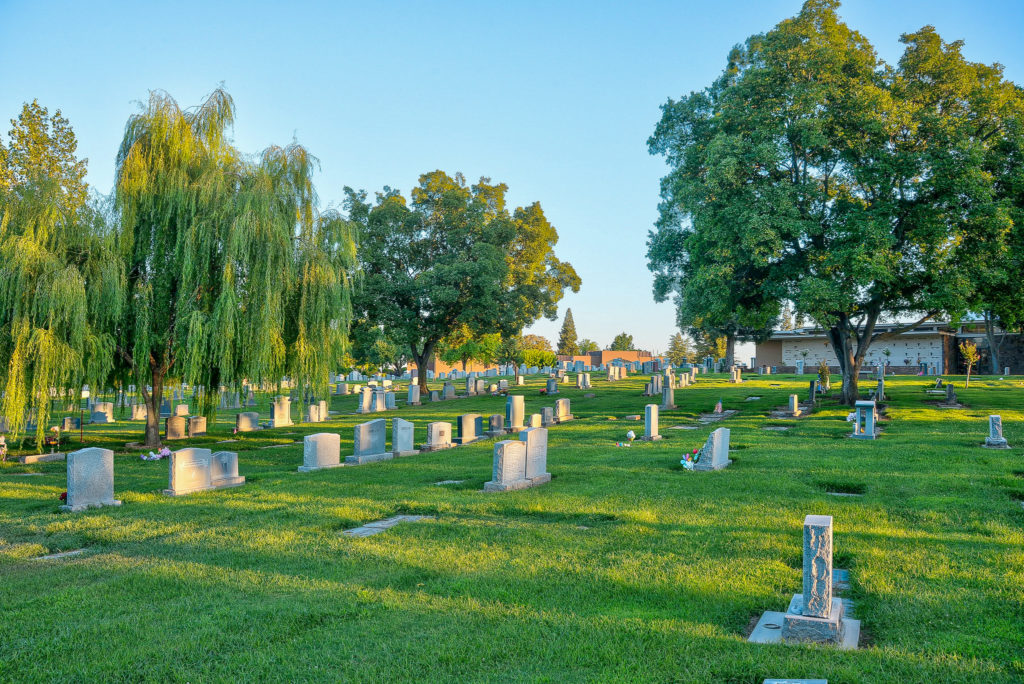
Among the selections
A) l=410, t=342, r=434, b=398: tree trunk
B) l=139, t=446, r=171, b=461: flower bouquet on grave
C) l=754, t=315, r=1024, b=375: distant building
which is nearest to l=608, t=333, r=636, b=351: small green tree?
l=754, t=315, r=1024, b=375: distant building

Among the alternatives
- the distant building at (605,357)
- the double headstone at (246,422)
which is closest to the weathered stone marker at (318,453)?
the double headstone at (246,422)

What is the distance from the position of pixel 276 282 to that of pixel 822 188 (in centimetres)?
1843

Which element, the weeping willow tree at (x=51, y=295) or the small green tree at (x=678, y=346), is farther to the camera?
the small green tree at (x=678, y=346)

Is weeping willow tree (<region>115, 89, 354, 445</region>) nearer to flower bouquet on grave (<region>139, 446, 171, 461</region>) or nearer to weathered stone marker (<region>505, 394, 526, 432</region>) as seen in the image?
flower bouquet on grave (<region>139, 446, 171, 461</region>)

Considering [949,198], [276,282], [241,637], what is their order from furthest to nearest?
[949,198] < [276,282] < [241,637]

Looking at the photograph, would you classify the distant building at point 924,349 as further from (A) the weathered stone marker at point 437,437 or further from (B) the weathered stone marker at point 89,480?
(B) the weathered stone marker at point 89,480

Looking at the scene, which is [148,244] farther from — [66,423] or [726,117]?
[726,117]

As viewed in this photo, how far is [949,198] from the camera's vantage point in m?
19.5

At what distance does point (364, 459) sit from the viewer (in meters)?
14.6

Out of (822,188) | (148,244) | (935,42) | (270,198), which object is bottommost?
(148,244)

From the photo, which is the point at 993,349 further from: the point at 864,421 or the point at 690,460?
the point at 690,460

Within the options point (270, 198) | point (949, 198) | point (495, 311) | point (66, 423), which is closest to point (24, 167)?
point (66, 423)

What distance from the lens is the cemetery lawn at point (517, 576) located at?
4.36 meters

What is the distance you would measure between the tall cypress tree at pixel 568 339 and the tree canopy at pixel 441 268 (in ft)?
207
